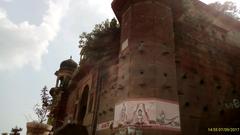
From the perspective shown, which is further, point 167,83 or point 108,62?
point 108,62

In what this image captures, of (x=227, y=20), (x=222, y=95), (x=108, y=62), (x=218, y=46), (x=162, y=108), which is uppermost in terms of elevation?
(x=227, y=20)

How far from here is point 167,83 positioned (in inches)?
337

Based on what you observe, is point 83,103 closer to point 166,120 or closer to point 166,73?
point 166,73

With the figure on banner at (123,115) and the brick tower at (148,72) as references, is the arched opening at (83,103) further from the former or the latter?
the figure on banner at (123,115)

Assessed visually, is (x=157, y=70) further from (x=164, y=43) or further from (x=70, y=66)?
(x=70, y=66)

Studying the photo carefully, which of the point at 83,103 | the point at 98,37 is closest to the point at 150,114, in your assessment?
the point at 98,37

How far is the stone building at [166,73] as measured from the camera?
8.12m

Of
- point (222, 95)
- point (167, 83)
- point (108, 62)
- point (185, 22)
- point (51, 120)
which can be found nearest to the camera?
point (167, 83)

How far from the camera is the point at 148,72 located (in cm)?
855

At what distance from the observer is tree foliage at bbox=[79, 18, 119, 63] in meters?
12.2

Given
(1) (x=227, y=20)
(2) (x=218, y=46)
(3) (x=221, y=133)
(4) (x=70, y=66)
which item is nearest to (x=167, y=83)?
(3) (x=221, y=133)

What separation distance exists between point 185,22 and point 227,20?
10.5 ft

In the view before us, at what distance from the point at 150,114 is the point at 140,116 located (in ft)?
1.12

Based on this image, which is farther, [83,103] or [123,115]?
[83,103]
